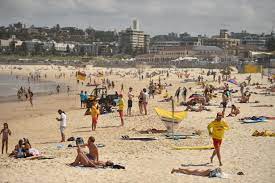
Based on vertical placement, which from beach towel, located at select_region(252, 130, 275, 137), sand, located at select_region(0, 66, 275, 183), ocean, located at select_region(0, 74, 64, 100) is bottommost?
ocean, located at select_region(0, 74, 64, 100)

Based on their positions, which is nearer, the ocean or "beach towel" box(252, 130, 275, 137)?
"beach towel" box(252, 130, 275, 137)

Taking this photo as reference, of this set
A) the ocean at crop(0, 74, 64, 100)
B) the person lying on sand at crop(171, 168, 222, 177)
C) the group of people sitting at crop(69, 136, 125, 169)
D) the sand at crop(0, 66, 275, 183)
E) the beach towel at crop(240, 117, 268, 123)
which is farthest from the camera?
the ocean at crop(0, 74, 64, 100)

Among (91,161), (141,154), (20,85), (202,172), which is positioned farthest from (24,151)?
(20,85)

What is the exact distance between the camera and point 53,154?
12.1 m

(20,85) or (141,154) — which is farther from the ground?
(141,154)

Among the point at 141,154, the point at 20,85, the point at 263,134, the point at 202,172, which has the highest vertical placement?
the point at 263,134

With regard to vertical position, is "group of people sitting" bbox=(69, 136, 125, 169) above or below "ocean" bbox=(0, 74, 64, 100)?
above

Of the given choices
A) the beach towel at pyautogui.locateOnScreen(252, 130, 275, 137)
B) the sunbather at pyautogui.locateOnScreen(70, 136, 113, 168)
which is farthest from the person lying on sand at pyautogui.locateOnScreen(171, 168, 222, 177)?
the beach towel at pyautogui.locateOnScreen(252, 130, 275, 137)

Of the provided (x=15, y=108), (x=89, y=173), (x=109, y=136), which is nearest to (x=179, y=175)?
(x=89, y=173)

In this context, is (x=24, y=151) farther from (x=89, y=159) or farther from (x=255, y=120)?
(x=255, y=120)

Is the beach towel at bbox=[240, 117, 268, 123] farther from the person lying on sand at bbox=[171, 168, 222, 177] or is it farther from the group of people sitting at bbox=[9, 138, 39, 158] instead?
the group of people sitting at bbox=[9, 138, 39, 158]

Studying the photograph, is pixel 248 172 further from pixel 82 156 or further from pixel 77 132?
pixel 77 132

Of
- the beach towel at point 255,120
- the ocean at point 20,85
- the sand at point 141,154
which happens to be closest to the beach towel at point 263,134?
the sand at point 141,154

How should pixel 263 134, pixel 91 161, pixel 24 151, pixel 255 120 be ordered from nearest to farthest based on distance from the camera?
pixel 91 161
pixel 24 151
pixel 263 134
pixel 255 120
